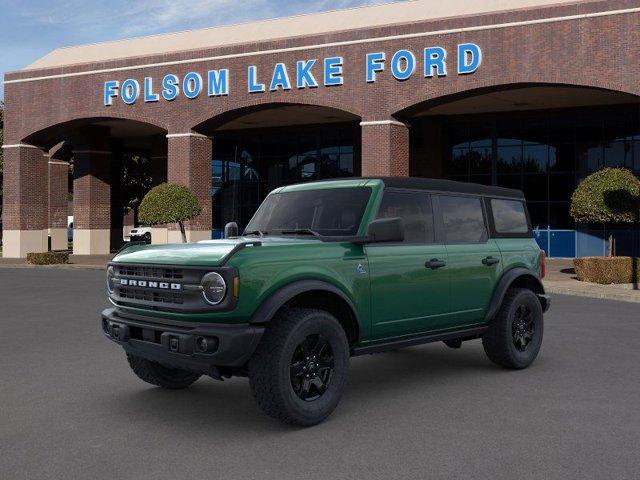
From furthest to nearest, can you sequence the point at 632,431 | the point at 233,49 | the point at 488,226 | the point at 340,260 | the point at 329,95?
the point at 233,49 < the point at 329,95 < the point at 488,226 < the point at 340,260 < the point at 632,431

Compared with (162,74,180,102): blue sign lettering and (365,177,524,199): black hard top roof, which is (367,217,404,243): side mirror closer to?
(365,177,524,199): black hard top roof

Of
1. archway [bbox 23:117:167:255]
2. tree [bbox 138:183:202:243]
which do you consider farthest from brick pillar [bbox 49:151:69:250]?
tree [bbox 138:183:202:243]

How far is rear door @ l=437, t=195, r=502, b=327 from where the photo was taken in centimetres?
727

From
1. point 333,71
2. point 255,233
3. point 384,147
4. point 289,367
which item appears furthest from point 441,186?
point 333,71

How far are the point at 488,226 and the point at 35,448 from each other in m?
5.05

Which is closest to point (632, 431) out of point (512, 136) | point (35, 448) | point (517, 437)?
point (517, 437)

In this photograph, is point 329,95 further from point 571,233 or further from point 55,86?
point 55,86

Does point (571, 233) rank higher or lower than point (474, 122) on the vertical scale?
lower

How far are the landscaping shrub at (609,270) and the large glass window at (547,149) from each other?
494 inches

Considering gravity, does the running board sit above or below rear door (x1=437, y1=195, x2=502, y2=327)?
below

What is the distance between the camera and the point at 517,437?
545 centimetres

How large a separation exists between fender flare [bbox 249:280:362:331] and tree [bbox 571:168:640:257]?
17.8 metres

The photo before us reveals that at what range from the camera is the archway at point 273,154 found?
37.7m

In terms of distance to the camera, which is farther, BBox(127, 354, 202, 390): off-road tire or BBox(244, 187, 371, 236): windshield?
BBox(127, 354, 202, 390): off-road tire
